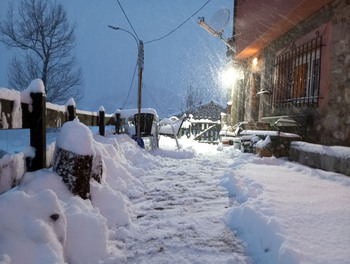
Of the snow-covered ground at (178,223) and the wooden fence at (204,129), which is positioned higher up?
the wooden fence at (204,129)

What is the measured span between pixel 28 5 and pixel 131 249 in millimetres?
23167

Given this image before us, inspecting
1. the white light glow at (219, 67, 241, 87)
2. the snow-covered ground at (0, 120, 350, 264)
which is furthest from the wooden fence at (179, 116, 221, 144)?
the snow-covered ground at (0, 120, 350, 264)

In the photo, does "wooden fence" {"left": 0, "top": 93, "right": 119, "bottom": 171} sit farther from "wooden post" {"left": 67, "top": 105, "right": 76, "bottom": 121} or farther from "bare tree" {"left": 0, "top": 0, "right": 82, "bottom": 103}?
"bare tree" {"left": 0, "top": 0, "right": 82, "bottom": 103}

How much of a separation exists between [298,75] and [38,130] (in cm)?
581

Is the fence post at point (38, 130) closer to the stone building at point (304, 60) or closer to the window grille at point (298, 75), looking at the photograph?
the stone building at point (304, 60)

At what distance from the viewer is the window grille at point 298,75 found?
491 centimetres

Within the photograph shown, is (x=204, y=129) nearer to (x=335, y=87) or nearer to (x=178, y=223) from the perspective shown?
(x=335, y=87)

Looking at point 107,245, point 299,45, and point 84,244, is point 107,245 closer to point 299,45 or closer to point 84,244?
point 84,244

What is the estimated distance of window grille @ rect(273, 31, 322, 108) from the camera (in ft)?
16.1

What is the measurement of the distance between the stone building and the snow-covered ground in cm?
169

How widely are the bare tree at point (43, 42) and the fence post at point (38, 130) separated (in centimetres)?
1867

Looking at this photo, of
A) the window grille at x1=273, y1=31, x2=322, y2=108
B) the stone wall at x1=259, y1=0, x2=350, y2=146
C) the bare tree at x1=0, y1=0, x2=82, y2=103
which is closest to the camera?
the stone wall at x1=259, y1=0, x2=350, y2=146

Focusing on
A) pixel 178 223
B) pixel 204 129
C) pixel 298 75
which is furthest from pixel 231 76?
pixel 178 223

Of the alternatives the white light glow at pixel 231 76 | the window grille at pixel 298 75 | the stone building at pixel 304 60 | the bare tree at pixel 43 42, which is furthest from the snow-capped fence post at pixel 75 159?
the bare tree at pixel 43 42
